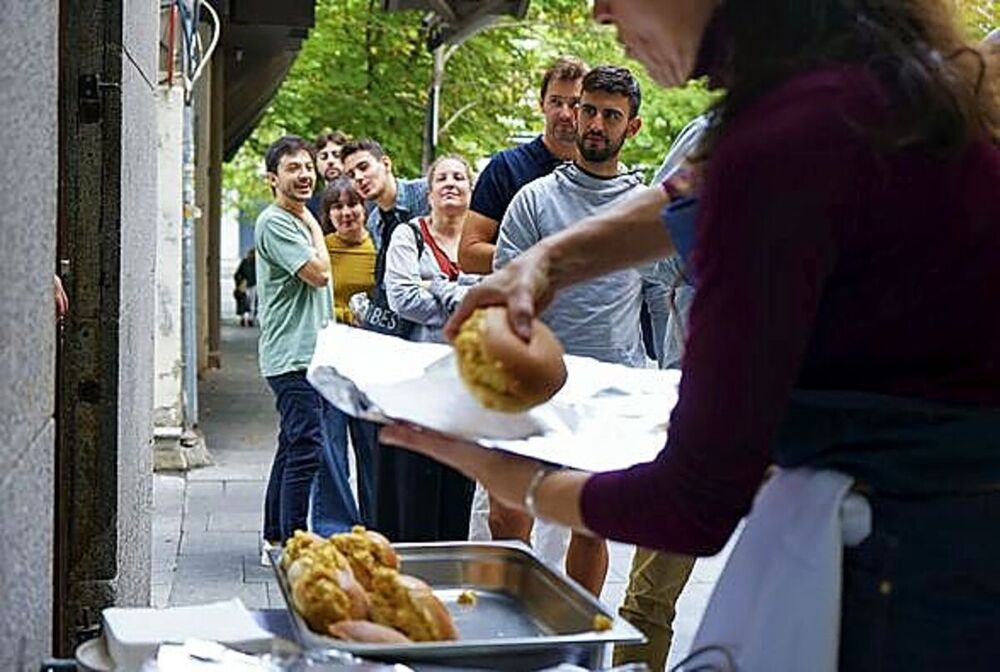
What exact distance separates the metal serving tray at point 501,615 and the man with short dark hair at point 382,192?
490 centimetres

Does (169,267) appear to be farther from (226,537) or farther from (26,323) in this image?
(26,323)

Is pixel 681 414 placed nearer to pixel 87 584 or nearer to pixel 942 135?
pixel 942 135

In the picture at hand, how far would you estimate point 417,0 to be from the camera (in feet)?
44.8

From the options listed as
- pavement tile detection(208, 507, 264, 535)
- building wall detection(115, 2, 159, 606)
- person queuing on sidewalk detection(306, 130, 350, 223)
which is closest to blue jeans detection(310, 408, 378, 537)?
pavement tile detection(208, 507, 264, 535)

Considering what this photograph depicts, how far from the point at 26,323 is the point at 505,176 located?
162 inches

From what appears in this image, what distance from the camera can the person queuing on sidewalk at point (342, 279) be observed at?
25.8ft

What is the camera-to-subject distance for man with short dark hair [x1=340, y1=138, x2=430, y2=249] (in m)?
7.81

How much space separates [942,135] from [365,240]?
7015 mm

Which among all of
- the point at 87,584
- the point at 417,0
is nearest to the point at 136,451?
the point at 87,584

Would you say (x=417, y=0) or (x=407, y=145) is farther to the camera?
(x=407, y=145)

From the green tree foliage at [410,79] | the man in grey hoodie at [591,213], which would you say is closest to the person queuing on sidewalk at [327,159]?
the man in grey hoodie at [591,213]

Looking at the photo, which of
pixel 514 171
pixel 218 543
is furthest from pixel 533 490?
pixel 218 543

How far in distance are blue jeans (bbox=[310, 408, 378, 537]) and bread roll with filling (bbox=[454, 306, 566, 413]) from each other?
214 inches

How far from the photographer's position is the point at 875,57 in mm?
1868
